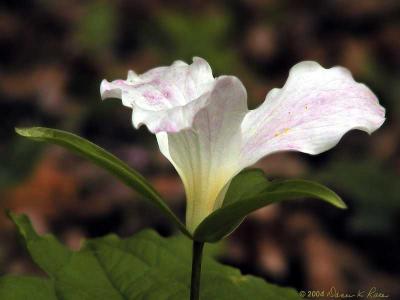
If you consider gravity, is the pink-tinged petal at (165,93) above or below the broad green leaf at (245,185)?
above

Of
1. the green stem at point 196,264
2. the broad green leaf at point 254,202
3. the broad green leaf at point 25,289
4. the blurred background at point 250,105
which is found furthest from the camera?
the blurred background at point 250,105

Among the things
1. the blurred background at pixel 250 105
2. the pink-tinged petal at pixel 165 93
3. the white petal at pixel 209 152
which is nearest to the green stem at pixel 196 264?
the white petal at pixel 209 152

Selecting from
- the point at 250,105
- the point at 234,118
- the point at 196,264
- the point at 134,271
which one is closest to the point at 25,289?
the point at 134,271

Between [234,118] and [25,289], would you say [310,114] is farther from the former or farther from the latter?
[25,289]

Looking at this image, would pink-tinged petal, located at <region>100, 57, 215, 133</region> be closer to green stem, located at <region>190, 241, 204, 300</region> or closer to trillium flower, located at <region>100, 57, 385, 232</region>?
trillium flower, located at <region>100, 57, 385, 232</region>

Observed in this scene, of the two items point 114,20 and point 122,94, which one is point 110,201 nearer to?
point 114,20

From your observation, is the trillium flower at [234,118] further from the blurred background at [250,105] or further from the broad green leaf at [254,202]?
the blurred background at [250,105]

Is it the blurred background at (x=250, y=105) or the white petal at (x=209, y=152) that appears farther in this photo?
the blurred background at (x=250, y=105)
